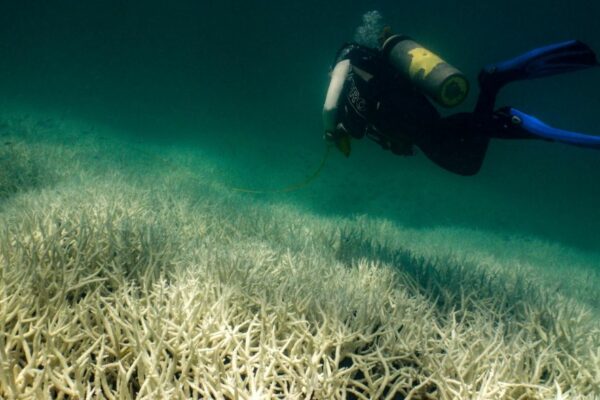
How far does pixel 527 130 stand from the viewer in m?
4.25

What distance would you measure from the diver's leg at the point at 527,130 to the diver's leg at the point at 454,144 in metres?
0.26

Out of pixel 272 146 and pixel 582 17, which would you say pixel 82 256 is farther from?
pixel 582 17

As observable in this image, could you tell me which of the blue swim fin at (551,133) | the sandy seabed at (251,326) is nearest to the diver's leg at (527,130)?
→ the blue swim fin at (551,133)

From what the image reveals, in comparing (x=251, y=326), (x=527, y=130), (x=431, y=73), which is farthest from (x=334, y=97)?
(x=251, y=326)

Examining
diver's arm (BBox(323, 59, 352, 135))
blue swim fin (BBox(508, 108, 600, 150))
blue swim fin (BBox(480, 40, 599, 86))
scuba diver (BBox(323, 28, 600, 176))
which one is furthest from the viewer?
diver's arm (BBox(323, 59, 352, 135))

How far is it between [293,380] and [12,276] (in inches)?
82.6

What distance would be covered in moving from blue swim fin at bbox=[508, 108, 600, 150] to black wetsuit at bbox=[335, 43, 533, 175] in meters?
0.53

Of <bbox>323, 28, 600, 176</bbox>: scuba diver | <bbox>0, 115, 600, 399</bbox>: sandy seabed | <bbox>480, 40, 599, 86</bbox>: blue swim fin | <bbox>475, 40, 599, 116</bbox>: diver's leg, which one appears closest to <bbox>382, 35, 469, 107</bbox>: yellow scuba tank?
<bbox>323, 28, 600, 176</bbox>: scuba diver

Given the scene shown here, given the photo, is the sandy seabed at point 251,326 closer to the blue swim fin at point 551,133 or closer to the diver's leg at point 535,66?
the blue swim fin at point 551,133

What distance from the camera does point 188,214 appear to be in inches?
216

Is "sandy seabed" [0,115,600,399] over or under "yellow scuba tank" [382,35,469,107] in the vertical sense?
under

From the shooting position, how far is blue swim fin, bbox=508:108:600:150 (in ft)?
12.5

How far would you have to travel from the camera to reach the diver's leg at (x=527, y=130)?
3.84m

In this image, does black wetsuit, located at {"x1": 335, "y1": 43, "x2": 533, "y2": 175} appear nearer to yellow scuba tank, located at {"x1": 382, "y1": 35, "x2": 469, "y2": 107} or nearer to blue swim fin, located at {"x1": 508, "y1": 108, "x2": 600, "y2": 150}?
yellow scuba tank, located at {"x1": 382, "y1": 35, "x2": 469, "y2": 107}
